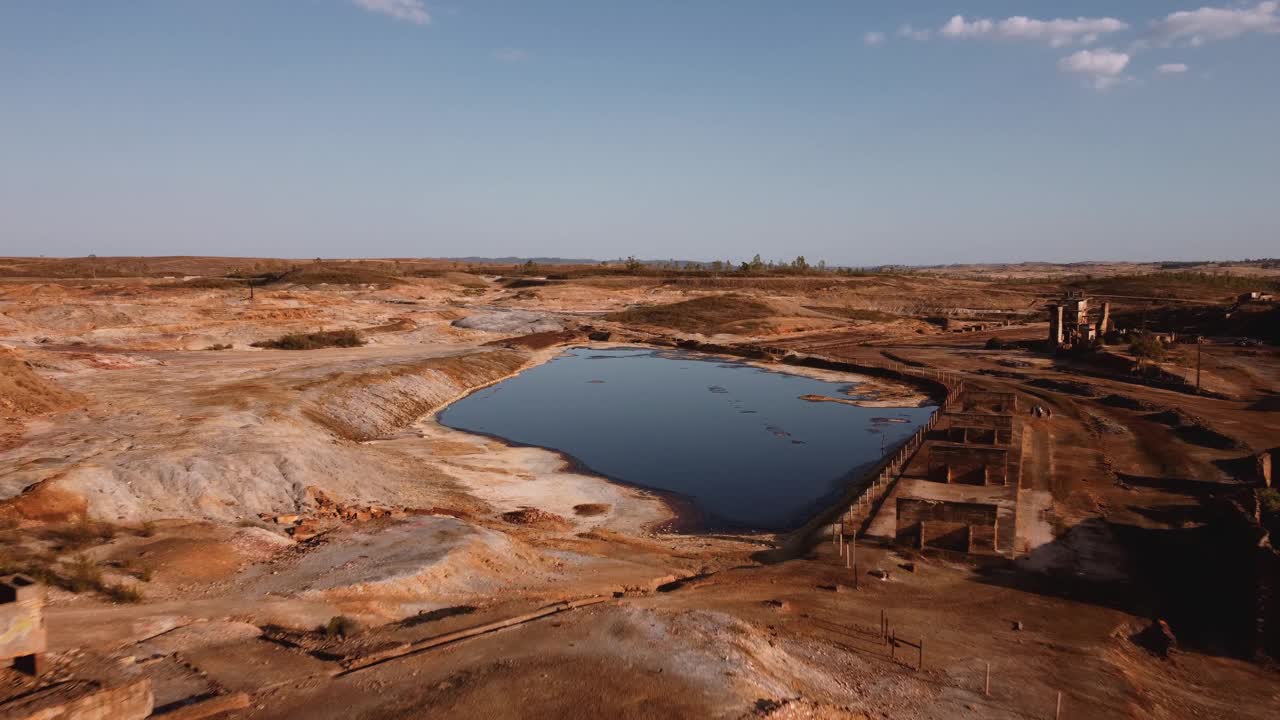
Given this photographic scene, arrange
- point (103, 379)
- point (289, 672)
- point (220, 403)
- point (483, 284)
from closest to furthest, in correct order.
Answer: point (289, 672) → point (220, 403) → point (103, 379) → point (483, 284)

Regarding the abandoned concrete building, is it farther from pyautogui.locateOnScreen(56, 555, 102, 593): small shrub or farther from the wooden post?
pyautogui.locateOnScreen(56, 555, 102, 593): small shrub

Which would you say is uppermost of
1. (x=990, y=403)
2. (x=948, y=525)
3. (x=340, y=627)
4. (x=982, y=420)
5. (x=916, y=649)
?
(x=982, y=420)

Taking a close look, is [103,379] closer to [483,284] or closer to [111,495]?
[111,495]

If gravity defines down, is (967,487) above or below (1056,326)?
below

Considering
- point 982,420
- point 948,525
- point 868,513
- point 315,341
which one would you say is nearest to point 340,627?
point 948,525

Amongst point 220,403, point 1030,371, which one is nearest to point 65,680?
point 220,403

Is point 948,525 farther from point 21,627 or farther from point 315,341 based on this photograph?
point 315,341
